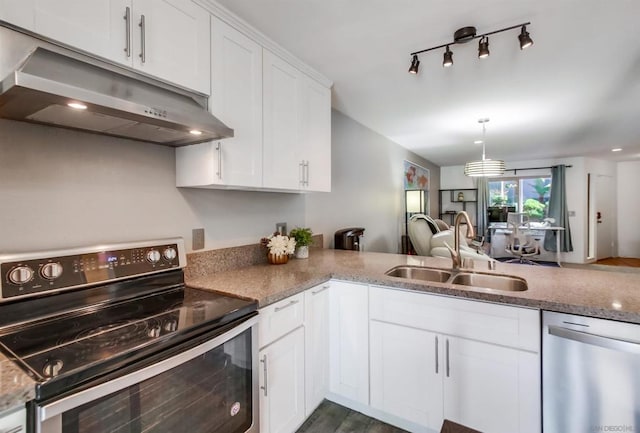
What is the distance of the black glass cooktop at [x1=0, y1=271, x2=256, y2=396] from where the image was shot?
82cm

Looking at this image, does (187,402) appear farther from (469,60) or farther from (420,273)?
(469,60)

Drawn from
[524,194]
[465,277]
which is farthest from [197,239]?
[524,194]

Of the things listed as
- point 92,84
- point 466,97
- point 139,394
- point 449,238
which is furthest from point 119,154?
point 449,238

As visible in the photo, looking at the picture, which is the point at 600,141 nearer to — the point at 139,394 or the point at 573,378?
the point at 573,378

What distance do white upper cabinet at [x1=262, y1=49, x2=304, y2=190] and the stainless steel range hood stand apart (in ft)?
Answer: 1.54

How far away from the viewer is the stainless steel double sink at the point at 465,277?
1781 mm

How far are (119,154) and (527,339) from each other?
2.07 m

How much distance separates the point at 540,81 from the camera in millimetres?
2611

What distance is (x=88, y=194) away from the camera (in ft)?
4.45

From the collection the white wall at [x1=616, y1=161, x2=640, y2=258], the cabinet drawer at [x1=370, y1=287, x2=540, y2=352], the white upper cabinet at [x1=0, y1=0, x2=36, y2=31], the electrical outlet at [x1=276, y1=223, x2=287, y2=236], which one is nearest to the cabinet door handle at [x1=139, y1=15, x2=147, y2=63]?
the white upper cabinet at [x1=0, y1=0, x2=36, y2=31]

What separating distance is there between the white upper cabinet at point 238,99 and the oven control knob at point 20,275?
0.81 meters

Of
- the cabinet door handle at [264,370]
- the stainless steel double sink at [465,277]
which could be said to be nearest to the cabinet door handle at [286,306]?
the cabinet door handle at [264,370]

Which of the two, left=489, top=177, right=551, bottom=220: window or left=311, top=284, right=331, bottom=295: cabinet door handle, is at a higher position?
left=489, top=177, right=551, bottom=220: window

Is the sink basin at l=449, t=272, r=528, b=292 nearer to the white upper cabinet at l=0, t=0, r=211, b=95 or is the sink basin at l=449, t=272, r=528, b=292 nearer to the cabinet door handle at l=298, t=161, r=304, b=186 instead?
the cabinet door handle at l=298, t=161, r=304, b=186
